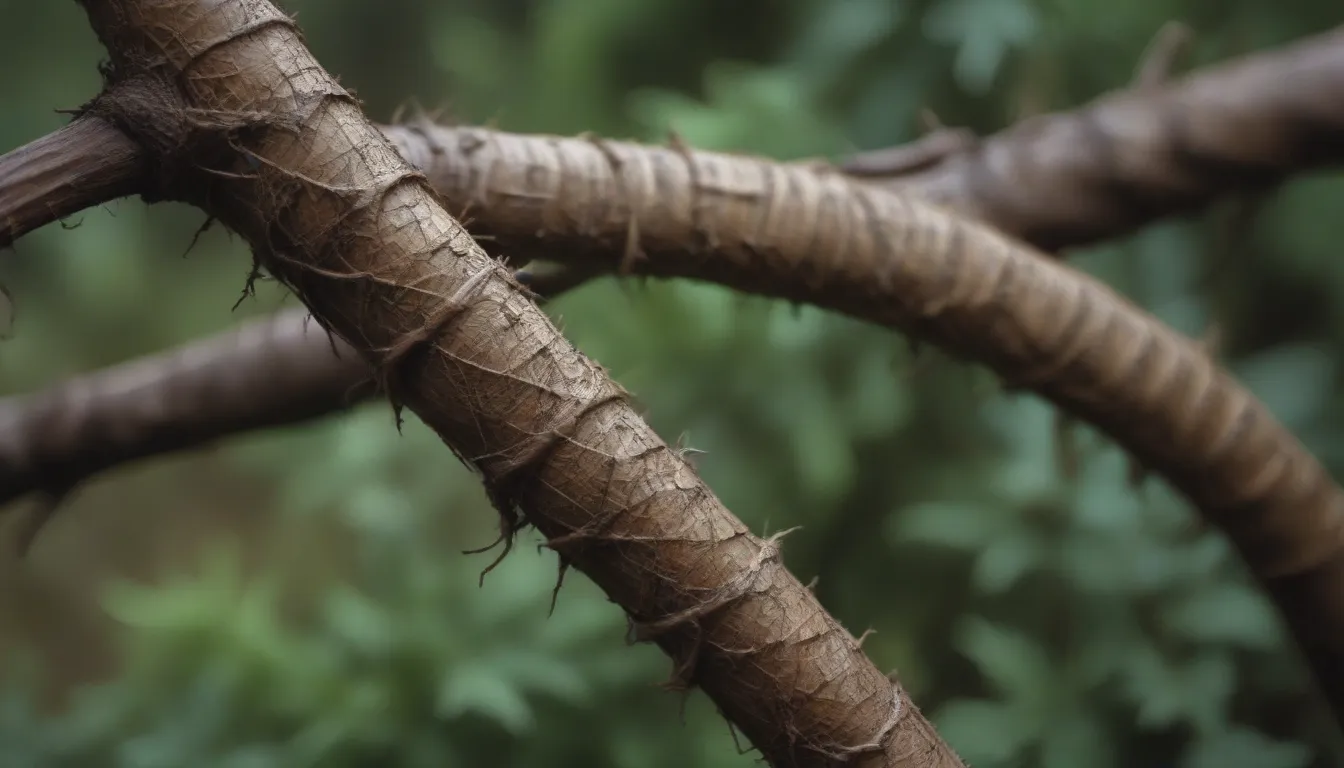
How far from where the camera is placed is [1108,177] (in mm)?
1188

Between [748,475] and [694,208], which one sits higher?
[694,208]

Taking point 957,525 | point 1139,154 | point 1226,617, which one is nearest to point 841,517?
point 957,525

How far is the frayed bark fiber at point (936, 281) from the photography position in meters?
0.81

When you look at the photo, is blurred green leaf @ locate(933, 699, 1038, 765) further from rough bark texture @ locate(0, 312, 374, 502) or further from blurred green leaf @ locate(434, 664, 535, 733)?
rough bark texture @ locate(0, 312, 374, 502)

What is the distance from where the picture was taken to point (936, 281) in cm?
95

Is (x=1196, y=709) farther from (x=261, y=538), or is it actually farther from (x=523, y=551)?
(x=261, y=538)

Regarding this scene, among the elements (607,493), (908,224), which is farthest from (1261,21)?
(607,493)

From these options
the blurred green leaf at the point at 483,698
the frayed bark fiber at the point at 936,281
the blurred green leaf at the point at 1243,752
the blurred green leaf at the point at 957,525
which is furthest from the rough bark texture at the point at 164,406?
the blurred green leaf at the point at 1243,752

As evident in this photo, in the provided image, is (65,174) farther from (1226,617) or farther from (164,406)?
(1226,617)

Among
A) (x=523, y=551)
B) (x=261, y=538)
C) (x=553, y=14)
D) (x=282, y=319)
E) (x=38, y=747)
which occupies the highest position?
(x=553, y=14)

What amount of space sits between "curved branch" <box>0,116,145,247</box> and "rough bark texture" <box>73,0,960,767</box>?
0.04ft

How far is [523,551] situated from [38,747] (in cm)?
78

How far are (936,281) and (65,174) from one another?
2.10ft

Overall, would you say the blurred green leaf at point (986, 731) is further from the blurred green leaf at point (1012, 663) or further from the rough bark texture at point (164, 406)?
the rough bark texture at point (164, 406)
